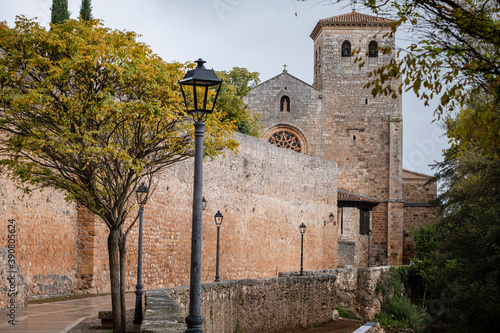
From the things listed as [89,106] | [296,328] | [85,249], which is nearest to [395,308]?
[296,328]

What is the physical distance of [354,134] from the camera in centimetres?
4569

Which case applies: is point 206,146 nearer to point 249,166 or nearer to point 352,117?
point 249,166

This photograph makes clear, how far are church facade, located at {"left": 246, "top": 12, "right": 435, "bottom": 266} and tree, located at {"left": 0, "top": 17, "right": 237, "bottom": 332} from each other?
32266 mm

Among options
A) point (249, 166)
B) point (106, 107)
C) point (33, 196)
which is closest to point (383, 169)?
point (249, 166)

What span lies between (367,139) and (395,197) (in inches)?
165

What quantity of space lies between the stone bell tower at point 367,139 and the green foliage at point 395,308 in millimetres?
9039

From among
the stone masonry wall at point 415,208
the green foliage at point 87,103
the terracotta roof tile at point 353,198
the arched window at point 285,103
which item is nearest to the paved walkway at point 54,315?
the green foliage at point 87,103

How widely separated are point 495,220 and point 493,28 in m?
15.4

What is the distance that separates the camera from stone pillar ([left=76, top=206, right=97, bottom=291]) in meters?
18.1

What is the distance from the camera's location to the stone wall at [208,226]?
16.4m

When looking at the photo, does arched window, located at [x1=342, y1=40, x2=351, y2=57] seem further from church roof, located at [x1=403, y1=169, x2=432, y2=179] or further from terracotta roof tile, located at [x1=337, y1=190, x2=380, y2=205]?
terracotta roof tile, located at [x1=337, y1=190, x2=380, y2=205]

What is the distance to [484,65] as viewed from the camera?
21.8 ft

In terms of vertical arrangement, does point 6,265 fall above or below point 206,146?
below

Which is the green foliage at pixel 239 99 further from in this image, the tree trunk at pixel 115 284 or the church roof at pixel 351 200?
the tree trunk at pixel 115 284
